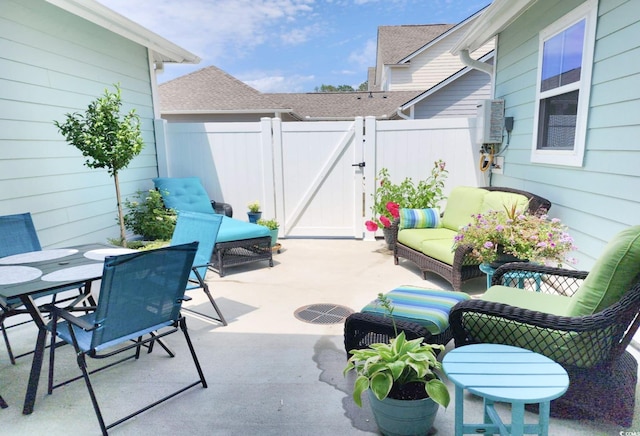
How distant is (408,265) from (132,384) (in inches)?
136

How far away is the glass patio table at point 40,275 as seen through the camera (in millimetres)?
2148

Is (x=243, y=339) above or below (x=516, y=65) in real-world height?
below

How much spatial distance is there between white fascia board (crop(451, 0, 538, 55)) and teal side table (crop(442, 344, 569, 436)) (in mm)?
3929

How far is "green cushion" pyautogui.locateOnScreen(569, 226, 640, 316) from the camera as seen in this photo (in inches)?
69.1

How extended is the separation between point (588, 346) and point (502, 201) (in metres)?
2.46

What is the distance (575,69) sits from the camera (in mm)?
3561

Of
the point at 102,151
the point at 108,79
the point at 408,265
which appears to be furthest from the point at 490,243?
the point at 108,79

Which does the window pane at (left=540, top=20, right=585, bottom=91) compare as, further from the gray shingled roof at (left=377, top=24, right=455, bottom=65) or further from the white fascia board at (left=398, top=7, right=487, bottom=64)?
the gray shingled roof at (left=377, top=24, right=455, bottom=65)

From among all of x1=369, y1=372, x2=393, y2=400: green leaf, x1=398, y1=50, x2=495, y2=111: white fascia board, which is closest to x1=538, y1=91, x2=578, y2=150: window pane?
x1=369, y1=372, x2=393, y2=400: green leaf

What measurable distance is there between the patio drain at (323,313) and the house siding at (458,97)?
829cm

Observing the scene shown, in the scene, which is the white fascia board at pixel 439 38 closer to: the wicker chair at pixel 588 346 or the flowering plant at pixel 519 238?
the flowering plant at pixel 519 238

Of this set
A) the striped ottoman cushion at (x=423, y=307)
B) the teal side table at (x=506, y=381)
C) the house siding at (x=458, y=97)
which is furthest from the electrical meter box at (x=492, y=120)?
the house siding at (x=458, y=97)

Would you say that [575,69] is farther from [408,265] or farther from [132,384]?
[132,384]

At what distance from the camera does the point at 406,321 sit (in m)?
2.42
